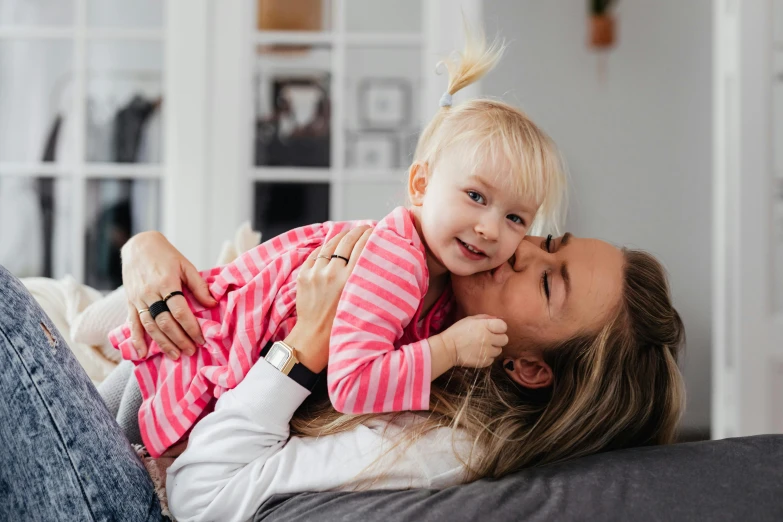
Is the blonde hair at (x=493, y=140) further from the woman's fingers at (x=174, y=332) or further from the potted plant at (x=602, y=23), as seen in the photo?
the potted plant at (x=602, y=23)

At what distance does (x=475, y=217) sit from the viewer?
1.19 metres

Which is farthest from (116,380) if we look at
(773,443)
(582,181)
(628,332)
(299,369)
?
(582,181)

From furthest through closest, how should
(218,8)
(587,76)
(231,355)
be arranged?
(587,76)
(218,8)
(231,355)

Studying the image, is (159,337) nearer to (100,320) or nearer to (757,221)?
(100,320)

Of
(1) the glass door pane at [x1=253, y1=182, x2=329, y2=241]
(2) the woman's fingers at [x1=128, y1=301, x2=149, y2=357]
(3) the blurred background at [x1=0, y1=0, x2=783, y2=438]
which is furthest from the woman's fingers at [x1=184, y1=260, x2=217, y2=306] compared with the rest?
(1) the glass door pane at [x1=253, y1=182, x2=329, y2=241]

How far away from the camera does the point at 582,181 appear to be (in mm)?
4113

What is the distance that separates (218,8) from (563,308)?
2609mm

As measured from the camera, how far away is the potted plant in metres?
3.98

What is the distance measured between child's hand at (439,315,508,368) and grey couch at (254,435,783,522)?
7.3 inches

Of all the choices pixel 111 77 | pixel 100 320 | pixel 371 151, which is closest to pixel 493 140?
pixel 100 320

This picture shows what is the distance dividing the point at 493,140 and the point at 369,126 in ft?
7.93

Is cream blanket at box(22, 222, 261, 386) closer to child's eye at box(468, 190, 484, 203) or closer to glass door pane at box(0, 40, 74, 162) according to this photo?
child's eye at box(468, 190, 484, 203)

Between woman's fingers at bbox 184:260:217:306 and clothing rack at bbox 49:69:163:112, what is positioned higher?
clothing rack at bbox 49:69:163:112

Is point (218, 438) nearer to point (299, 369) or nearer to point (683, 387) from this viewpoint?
point (299, 369)
